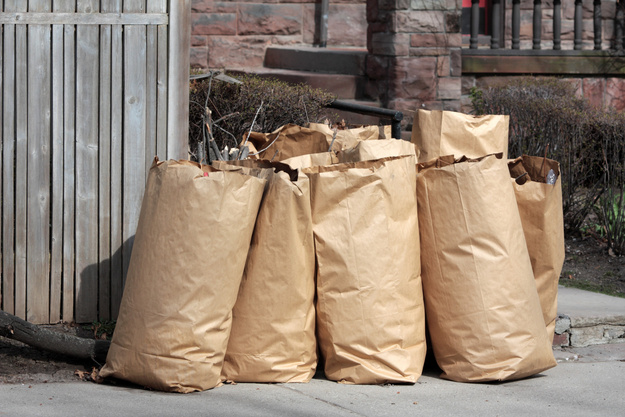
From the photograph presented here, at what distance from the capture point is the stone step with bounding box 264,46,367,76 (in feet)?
27.3

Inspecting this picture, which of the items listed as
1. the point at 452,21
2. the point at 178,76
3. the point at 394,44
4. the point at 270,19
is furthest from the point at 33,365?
the point at 270,19

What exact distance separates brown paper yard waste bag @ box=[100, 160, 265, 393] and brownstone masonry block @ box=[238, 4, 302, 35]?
7144mm

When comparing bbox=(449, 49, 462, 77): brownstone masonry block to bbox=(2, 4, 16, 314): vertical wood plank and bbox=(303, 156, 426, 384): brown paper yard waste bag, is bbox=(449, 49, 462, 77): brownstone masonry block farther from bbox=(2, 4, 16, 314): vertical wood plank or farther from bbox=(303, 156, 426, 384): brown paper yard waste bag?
bbox=(2, 4, 16, 314): vertical wood plank

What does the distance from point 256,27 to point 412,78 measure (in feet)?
10.6

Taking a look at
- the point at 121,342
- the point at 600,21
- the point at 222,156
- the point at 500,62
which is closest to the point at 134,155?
the point at 222,156

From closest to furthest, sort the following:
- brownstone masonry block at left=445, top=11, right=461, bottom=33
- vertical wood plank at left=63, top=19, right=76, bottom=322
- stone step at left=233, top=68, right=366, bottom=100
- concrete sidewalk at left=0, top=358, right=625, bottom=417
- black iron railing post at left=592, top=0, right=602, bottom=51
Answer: concrete sidewalk at left=0, top=358, right=625, bottom=417, vertical wood plank at left=63, top=19, right=76, bottom=322, brownstone masonry block at left=445, top=11, right=461, bottom=33, stone step at left=233, top=68, right=366, bottom=100, black iron railing post at left=592, top=0, right=602, bottom=51

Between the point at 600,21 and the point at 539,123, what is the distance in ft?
9.72

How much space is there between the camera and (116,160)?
4.18 meters

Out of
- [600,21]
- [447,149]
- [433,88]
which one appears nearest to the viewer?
[447,149]

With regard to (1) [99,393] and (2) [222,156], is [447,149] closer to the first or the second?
(2) [222,156]

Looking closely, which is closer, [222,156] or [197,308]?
[197,308]

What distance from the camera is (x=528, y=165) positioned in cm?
430

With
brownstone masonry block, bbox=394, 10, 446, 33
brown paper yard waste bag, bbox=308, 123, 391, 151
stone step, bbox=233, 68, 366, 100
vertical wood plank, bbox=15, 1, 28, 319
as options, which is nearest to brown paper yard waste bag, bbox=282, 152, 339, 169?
brown paper yard waste bag, bbox=308, 123, 391, 151

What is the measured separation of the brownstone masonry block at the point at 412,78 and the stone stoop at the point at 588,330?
3.57 meters
